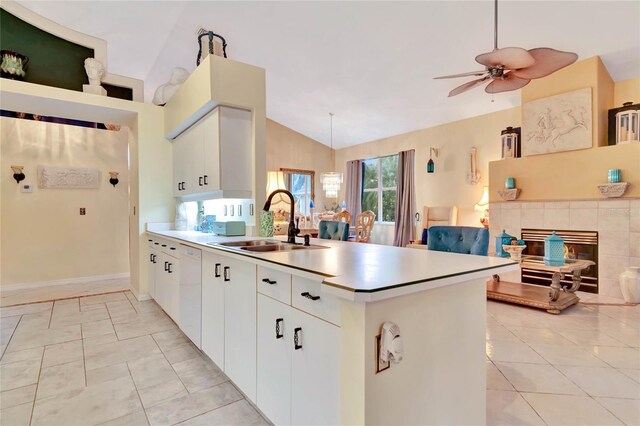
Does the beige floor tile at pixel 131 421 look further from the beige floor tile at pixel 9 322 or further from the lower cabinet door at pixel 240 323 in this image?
the beige floor tile at pixel 9 322

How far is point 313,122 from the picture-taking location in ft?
24.2

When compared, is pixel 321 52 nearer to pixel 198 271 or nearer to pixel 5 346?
pixel 198 271

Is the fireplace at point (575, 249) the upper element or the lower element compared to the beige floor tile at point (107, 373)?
upper

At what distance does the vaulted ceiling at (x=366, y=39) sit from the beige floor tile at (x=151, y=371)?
3.95 meters

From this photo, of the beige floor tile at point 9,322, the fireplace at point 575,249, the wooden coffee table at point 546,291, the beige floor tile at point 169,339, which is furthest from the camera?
the fireplace at point 575,249

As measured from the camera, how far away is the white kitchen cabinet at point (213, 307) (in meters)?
2.00

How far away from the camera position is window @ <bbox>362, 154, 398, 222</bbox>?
7457 mm

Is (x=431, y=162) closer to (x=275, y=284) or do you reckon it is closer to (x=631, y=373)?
(x=631, y=373)

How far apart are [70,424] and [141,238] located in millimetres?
2599

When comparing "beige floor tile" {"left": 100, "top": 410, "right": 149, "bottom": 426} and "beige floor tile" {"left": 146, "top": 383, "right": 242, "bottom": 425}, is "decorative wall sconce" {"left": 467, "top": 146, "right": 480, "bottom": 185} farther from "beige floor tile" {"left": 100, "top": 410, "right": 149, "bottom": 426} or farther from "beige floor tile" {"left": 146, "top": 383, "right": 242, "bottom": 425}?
"beige floor tile" {"left": 100, "top": 410, "right": 149, "bottom": 426}

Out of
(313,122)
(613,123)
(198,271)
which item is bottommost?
(198,271)

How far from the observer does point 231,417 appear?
171 centimetres

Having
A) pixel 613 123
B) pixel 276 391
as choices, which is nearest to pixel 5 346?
pixel 276 391

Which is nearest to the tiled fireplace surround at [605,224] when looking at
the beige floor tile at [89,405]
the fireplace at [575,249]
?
the fireplace at [575,249]
